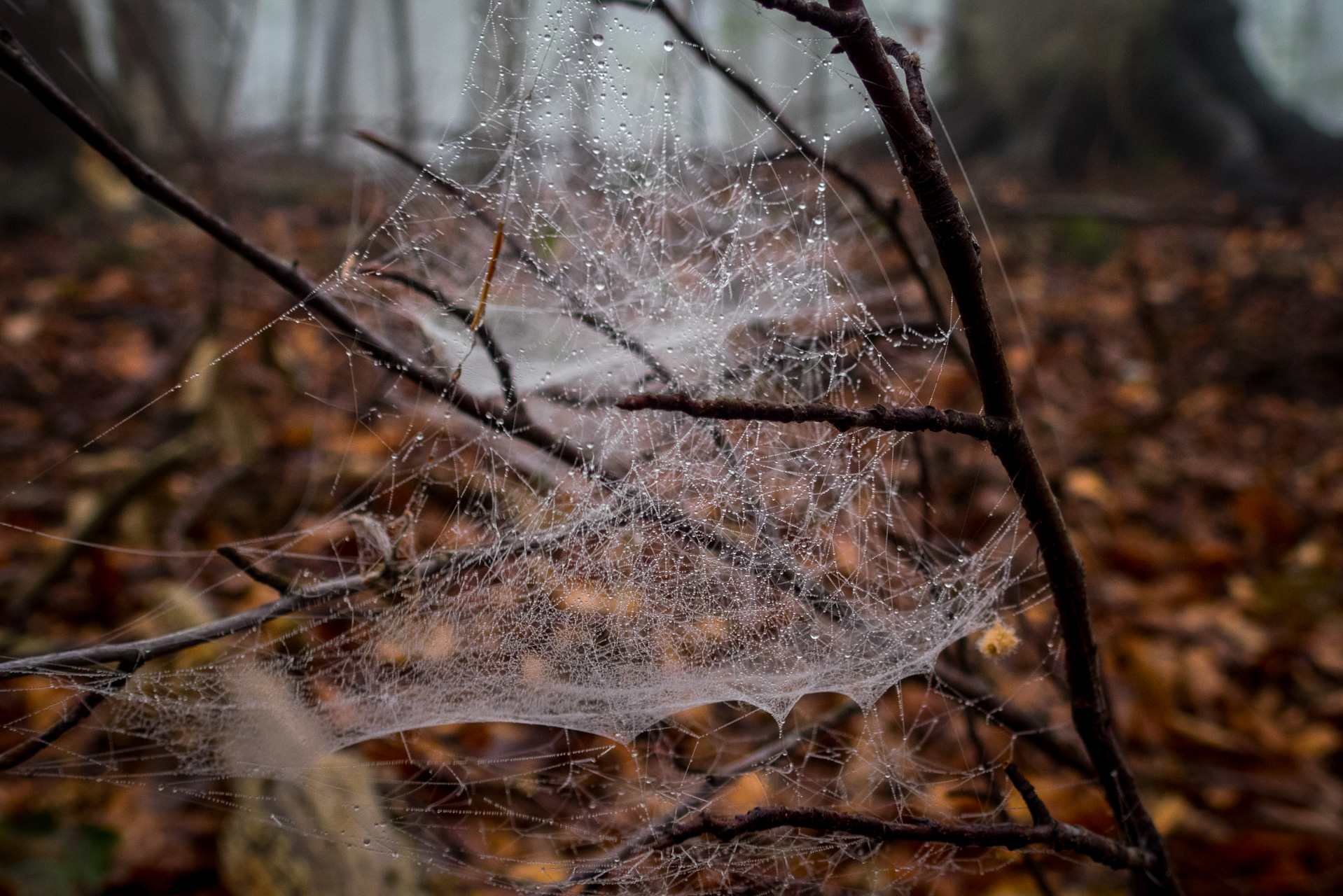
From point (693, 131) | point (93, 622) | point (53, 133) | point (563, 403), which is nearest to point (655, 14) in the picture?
point (693, 131)

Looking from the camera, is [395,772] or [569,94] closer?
[569,94]

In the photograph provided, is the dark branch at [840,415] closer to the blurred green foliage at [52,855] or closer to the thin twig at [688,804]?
the thin twig at [688,804]

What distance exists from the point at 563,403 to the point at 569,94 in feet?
1.39

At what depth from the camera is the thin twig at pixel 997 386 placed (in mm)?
541

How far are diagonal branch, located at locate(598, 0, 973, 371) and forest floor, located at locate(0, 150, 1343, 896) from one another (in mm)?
405

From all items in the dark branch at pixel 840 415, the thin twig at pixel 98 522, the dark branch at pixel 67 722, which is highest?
the dark branch at pixel 840 415

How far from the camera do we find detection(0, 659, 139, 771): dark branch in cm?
66

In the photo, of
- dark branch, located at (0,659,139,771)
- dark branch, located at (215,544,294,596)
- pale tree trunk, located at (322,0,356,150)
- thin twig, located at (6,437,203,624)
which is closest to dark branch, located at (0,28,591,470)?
dark branch, located at (215,544,294,596)

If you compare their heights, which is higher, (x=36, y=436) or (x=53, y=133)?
(x=53, y=133)

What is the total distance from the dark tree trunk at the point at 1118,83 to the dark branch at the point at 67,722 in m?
7.82

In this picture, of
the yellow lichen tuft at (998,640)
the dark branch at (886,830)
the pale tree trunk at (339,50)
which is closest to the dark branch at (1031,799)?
the dark branch at (886,830)

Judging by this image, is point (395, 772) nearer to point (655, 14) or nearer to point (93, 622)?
point (93, 622)

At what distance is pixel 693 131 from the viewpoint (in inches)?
50.8

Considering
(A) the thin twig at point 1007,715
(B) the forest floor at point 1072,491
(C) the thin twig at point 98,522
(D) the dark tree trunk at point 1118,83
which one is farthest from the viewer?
(D) the dark tree trunk at point 1118,83
